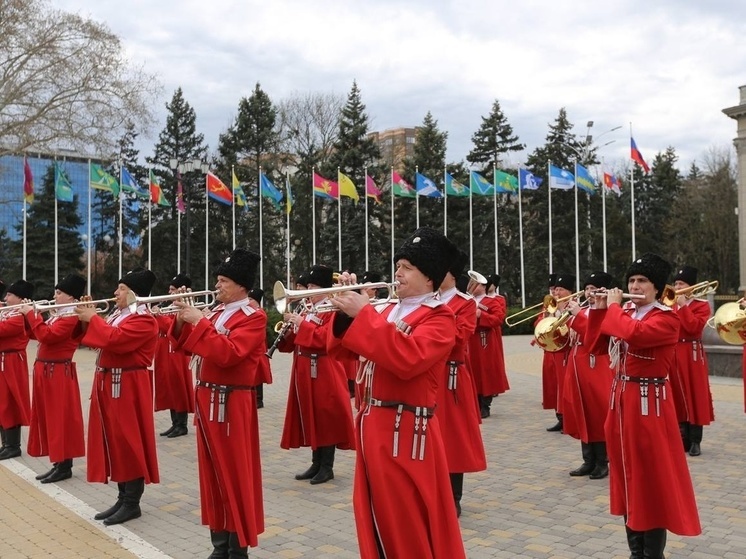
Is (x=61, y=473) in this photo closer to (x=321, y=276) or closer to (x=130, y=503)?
(x=130, y=503)

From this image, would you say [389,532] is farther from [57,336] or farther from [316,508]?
[57,336]

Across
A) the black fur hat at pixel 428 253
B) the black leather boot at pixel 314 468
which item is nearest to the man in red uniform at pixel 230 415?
the black fur hat at pixel 428 253

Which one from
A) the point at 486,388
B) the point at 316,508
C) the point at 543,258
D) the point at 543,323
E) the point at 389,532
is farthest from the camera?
the point at 543,258

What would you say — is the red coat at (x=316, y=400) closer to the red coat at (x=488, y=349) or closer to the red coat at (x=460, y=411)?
the red coat at (x=460, y=411)

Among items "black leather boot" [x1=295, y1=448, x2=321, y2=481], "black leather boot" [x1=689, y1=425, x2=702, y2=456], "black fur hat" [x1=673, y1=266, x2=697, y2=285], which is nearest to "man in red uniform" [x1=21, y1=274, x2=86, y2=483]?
"black leather boot" [x1=295, y1=448, x2=321, y2=481]

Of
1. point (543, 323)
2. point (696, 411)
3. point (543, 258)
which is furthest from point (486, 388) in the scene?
point (543, 258)

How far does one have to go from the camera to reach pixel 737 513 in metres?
6.81

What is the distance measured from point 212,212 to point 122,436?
41575 mm

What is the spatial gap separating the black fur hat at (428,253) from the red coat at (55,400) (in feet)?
17.9

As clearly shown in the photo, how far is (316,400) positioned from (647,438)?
4089 millimetres

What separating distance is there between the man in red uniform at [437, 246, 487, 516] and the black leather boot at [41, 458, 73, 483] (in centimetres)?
479

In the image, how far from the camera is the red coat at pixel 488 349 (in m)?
11.9

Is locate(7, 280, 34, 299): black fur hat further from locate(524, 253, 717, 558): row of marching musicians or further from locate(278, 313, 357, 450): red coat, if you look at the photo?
locate(524, 253, 717, 558): row of marching musicians

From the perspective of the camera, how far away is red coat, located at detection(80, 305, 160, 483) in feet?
23.1
